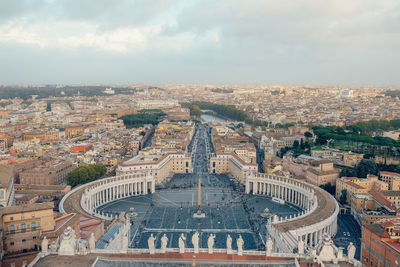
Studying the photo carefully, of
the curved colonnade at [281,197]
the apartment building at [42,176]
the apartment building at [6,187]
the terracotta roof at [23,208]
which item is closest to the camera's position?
the terracotta roof at [23,208]

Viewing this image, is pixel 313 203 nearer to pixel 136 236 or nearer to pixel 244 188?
pixel 244 188

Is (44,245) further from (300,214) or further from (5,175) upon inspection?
(300,214)

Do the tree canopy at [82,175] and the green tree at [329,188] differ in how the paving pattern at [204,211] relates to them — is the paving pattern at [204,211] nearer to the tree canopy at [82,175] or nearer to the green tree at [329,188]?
the tree canopy at [82,175]

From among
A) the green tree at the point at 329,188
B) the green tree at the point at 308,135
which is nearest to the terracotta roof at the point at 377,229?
the green tree at the point at 329,188

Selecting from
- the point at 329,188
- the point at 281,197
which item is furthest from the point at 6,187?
the point at 329,188

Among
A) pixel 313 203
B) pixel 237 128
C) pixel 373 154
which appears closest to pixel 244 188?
pixel 313 203

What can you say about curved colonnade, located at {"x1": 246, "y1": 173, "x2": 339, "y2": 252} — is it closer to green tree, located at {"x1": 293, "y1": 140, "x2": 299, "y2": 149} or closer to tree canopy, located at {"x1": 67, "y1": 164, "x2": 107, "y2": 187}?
tree canopy, located at {"x1": 67, "y1": 164, "x2": 107, "y2": 187}

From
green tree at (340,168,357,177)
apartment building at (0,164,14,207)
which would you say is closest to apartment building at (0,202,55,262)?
apartment building at (0,164,14,207)
